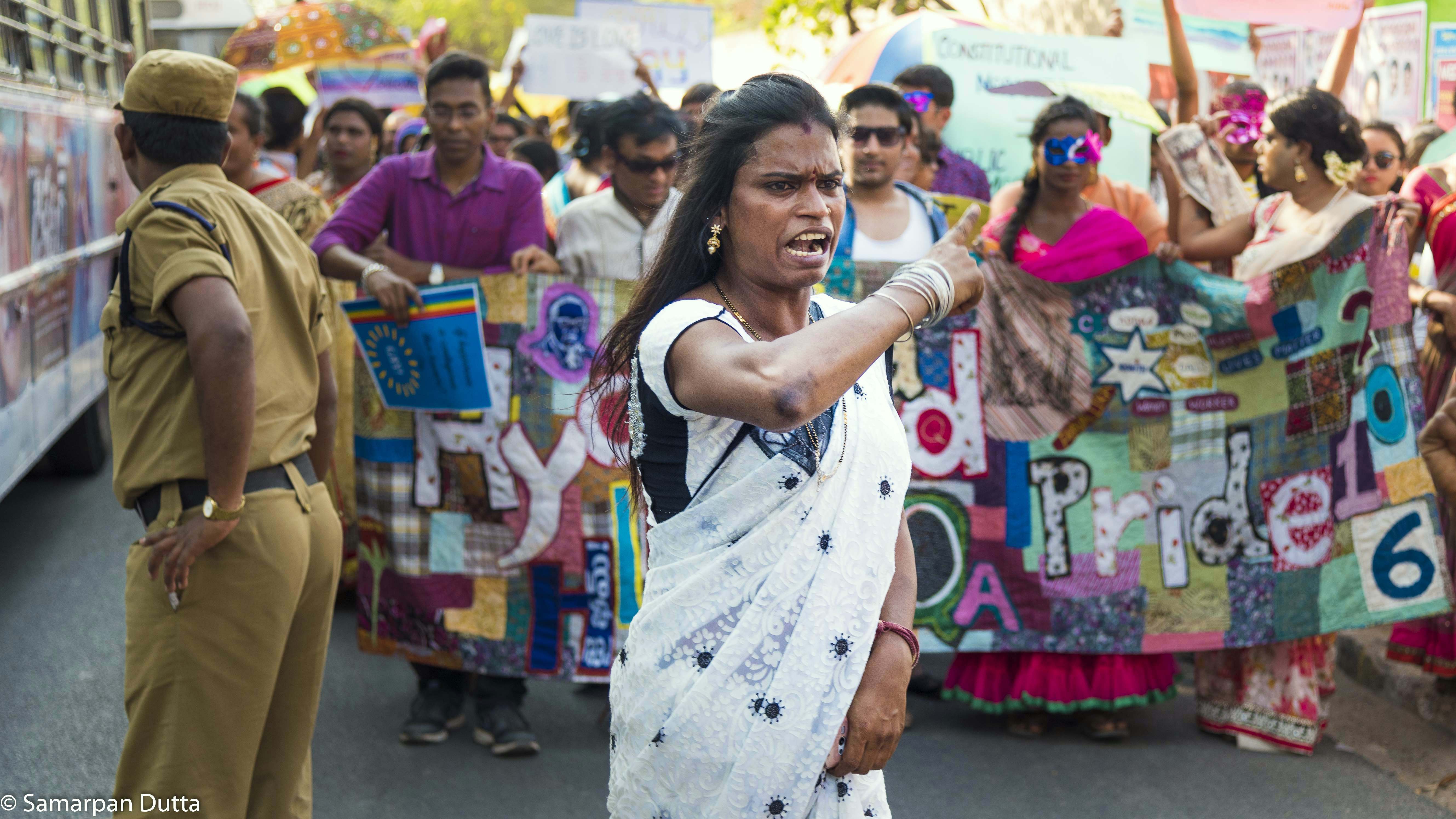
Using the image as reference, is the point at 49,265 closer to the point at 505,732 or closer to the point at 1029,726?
the point at 505,732

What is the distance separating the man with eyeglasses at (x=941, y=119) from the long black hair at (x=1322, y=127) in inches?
68.9

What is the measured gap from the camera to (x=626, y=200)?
16.2ft

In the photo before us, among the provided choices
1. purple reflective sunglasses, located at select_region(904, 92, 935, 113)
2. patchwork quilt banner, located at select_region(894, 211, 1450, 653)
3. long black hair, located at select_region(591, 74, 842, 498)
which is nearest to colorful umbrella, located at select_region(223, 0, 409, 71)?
purple reflective sunglasses, located at select_region(904, 92, 935, 113)

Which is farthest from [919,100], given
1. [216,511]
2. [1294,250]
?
[216,511]

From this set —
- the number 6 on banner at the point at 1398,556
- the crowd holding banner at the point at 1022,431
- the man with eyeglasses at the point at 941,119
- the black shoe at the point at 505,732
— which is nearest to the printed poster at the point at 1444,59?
the man with eyeglasses at the point at 941,119

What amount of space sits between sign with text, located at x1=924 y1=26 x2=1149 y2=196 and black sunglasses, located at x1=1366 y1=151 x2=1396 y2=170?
1116 millimetres

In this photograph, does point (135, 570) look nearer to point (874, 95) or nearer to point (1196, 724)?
point (874, 95)

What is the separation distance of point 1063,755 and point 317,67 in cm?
1118

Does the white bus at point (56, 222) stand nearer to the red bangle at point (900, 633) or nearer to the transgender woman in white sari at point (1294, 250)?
the red bangle at point (900, 633)

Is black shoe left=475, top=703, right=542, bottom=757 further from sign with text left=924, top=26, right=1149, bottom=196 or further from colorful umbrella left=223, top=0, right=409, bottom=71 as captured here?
colorful umbrella left=223, top=0, right=409, bottom=71

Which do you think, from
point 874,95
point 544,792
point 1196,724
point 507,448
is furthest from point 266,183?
point 1196,724

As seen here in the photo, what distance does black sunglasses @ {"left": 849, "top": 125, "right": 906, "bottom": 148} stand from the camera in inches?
194

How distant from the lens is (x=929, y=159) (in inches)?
245

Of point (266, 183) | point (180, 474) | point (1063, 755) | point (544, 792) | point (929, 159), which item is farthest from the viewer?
point (929, 159)
